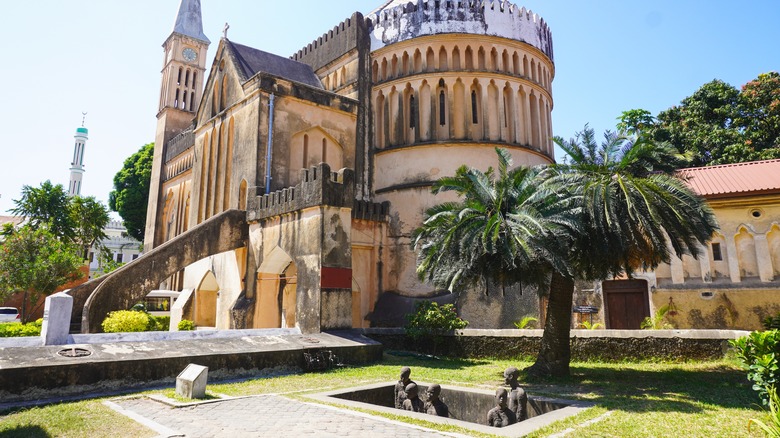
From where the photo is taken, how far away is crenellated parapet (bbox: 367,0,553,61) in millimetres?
22781

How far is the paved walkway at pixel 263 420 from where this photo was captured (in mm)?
6117

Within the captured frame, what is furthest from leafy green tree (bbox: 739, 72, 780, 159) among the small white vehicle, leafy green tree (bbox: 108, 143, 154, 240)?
the small white vehicle

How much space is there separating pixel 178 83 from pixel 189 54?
149 inches

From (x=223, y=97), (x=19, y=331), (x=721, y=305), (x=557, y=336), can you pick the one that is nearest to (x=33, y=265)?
(x=19, y=331)

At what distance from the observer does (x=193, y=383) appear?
8195 millimetres

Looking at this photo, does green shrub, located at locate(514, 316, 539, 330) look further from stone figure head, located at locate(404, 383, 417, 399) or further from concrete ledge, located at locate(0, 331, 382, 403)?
stone figure head, located at locate(404, 383, 417, 399)

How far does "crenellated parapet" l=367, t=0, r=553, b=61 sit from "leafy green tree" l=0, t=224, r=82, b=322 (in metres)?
20.9

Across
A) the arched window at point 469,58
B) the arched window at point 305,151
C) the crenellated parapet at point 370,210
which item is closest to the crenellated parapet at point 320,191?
the arched window at point 305,151

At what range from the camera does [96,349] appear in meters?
9.66

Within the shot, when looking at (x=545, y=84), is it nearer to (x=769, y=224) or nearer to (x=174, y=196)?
(x=769, y=224)

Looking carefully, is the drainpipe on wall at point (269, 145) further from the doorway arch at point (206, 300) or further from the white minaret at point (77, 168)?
the white minaret at point (77, 168)

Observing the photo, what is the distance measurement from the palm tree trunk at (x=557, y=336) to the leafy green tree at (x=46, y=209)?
128ft

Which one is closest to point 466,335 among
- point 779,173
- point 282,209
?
point 282,209

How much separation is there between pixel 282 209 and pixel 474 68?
11.5 meters
